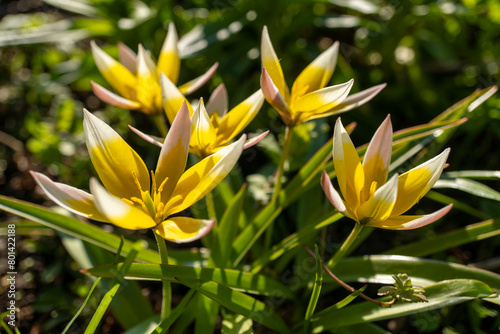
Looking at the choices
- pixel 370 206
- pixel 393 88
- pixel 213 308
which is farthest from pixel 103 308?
pixel 393 88

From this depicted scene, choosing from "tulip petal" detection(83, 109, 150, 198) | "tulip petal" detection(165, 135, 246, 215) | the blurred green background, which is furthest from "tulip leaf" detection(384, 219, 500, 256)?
"tulip petal" detection(83, 109, 150, 198)

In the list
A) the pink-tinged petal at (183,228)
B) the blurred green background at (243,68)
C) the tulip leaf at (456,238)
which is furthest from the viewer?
the blurred green background at (243,68)

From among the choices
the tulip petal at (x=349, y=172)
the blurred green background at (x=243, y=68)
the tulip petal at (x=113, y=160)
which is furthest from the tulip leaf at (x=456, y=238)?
the tulip petal at (x=113, y=160)

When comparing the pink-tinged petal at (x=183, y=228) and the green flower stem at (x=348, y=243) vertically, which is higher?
the pink-tinged petal at (x=183, y=228)

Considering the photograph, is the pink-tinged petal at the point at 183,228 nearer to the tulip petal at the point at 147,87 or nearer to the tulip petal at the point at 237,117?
the tulip petal at the point at 237,117

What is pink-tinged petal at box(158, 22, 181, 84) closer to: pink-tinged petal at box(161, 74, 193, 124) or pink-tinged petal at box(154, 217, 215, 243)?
pink-tinged petal at box(161, 74, 193, 124)

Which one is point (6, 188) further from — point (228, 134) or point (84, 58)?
point (228, 134)
